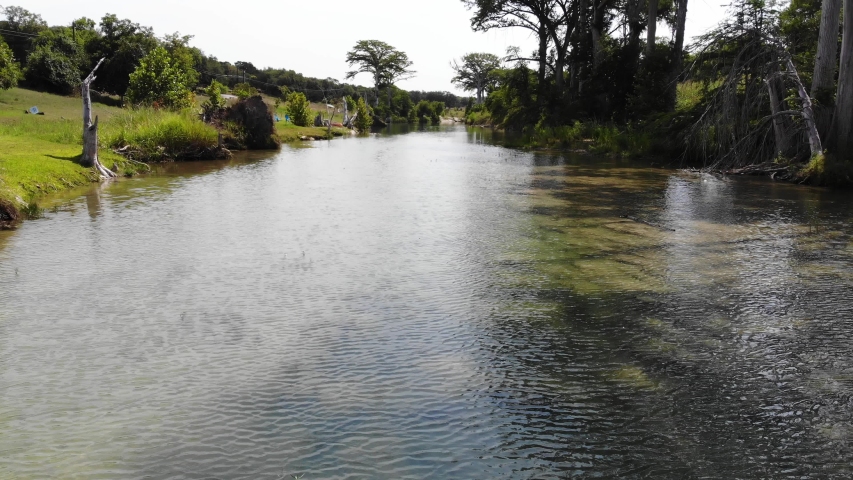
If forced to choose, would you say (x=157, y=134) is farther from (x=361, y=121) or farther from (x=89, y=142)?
(x=361, y=121)

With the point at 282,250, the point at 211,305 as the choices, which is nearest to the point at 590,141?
the point at 282,250

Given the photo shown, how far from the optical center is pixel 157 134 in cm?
2389

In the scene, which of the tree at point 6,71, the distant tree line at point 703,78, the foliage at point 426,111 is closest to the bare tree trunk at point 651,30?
the distant tree line at point 703,78

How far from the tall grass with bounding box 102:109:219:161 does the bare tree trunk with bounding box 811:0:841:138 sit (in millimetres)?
19986

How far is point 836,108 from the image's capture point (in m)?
17.9

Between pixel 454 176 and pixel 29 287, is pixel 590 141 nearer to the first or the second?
pixel 454 176

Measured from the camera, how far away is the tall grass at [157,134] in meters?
22.5

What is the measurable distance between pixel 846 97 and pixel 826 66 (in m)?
1.82

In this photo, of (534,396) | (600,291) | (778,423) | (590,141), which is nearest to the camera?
(778,423)

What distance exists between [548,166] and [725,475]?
21158 millimetres

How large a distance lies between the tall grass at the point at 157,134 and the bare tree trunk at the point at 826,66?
65.6ft

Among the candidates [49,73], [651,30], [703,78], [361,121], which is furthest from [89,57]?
[703,78]

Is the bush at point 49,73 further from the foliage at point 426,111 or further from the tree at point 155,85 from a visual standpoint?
the foliage at point 426,111

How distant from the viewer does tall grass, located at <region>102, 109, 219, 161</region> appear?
2248 centimetres
